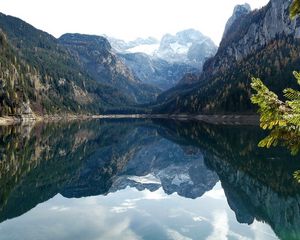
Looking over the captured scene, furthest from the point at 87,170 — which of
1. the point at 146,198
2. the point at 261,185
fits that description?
the point at 261,185

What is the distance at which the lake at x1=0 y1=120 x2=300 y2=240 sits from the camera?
34.8m

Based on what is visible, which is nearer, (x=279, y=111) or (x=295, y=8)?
(x=279, y=111)

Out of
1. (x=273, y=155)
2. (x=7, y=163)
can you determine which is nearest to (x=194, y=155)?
(x=273, y=155)

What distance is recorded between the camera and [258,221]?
3888 cm

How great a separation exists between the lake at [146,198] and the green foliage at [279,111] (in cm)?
2148

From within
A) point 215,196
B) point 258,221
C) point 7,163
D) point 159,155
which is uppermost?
point 258,221

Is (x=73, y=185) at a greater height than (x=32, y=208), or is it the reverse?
(x=32, y=208)

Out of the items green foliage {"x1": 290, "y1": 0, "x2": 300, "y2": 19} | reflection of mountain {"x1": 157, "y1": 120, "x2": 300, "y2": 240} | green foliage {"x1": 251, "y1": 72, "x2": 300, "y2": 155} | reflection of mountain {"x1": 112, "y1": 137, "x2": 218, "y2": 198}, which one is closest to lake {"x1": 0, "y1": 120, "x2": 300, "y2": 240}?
reflection of mountain {"x1": 157, "y1": 120, "x2": 300, "y2": 240}

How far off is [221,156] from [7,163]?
42.1m

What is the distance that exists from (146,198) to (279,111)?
41785 millimetres

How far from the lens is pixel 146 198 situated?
52.2m

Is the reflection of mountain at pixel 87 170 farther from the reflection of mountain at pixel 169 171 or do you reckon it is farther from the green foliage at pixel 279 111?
the green foliage at pixel 279 111

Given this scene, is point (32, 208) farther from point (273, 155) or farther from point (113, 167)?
point (273, 155)

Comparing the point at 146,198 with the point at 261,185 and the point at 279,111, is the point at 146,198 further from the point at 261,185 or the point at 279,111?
the point at 279,111
